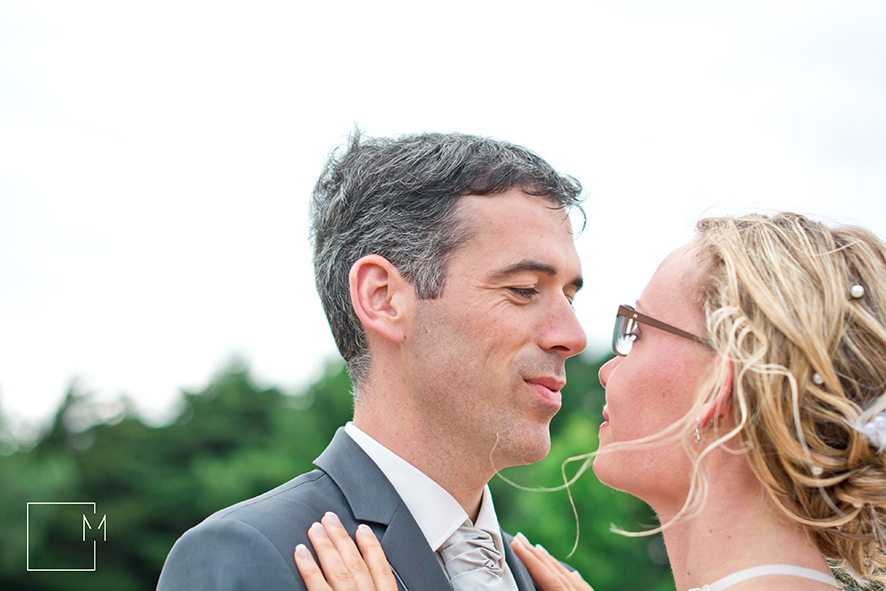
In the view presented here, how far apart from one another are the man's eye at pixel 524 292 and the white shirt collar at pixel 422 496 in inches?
37.8

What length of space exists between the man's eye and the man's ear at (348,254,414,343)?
504 millimetres

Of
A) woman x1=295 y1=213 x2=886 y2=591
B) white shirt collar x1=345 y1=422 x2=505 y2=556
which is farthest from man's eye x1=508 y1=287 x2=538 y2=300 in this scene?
white shirt collar x1=345 y1=422 x2=505 y2=556

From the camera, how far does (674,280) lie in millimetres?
3186

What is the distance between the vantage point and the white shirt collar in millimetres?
3562

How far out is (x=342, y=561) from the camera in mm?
3053

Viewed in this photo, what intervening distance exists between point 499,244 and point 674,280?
3.09 feet

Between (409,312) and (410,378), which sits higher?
(409,312)

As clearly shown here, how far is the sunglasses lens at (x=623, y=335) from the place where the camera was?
3.32 metres

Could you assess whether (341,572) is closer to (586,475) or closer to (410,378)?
(410,378)

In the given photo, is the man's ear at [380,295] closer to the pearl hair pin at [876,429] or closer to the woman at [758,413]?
the woman at [758,413]

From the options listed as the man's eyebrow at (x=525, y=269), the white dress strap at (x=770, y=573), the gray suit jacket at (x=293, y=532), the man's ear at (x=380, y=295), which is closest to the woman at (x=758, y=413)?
the white dress strap at (x=770, y=573)

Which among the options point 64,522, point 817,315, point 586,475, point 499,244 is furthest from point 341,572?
point 64,522

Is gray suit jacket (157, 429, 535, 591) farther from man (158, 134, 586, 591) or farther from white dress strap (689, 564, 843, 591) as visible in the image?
white dress strap (689, 564, 843, 591)

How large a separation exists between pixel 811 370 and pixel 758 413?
0.75 feet
